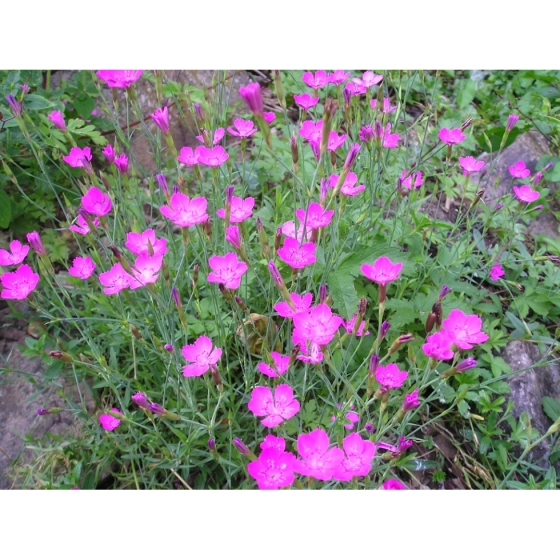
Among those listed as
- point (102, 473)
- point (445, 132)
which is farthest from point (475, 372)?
point (102, 473)

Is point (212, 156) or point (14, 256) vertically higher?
point (212, 156)

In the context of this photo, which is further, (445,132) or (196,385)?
(445,132)

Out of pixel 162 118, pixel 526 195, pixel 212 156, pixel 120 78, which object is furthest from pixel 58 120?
pixel 526 195

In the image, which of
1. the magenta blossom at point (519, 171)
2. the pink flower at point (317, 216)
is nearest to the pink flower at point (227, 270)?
the pink flower at point (317, 216)

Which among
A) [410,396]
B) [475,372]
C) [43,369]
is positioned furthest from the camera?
[43,369]

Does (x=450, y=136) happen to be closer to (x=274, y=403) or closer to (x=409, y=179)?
(x=409, y=179)

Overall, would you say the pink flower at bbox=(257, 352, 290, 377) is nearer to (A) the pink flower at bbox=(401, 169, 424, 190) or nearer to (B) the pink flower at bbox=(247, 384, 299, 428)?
(B) the pink flower at bbox=(247, 384, 299, 428)

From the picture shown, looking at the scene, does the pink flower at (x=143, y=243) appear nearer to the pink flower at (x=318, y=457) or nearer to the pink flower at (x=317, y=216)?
the pink flower at (x=317, y=216)
